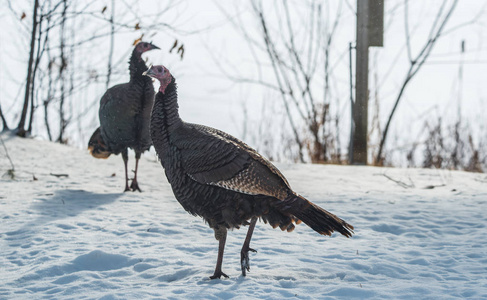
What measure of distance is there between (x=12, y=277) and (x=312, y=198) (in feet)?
12.4

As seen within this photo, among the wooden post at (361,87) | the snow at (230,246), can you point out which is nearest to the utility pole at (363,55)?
the wooden post at (361,87)

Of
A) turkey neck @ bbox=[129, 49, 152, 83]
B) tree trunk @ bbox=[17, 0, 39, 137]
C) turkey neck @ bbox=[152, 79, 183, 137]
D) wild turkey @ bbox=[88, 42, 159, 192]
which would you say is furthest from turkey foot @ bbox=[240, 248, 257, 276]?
tree trunk @ bbox=[17, 0, 39, 137]

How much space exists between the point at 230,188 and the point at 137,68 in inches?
142

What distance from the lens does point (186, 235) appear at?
203 inches

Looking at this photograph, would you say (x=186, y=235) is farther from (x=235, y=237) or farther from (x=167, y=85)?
(x=167, y=85)

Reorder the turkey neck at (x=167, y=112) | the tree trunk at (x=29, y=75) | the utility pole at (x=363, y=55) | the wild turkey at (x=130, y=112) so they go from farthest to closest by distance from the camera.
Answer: the tree trunk at (x=29, y=75)
the utility pole at (x=363, y=55)
the wild turkey at (x=130, y=112)
the turkey neck at (x=167, y=112)

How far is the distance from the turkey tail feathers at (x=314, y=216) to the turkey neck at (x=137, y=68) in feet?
11.7

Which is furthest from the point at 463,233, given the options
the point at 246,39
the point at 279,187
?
the point at 246,39

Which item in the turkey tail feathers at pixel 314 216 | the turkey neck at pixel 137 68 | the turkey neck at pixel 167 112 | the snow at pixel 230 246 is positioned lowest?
the snow at pixel 230 246

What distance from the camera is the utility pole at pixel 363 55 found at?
934 centimetres

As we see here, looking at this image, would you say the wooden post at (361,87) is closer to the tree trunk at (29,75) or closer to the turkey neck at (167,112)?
the tree trunk at (29,75)

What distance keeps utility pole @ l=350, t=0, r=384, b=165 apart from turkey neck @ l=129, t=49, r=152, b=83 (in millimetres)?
3999

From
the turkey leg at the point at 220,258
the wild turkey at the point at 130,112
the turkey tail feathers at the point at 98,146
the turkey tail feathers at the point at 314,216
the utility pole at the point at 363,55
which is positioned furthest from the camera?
the utility pole at the point at 363,55

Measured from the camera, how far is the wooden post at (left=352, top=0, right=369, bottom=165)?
936 centimetres
